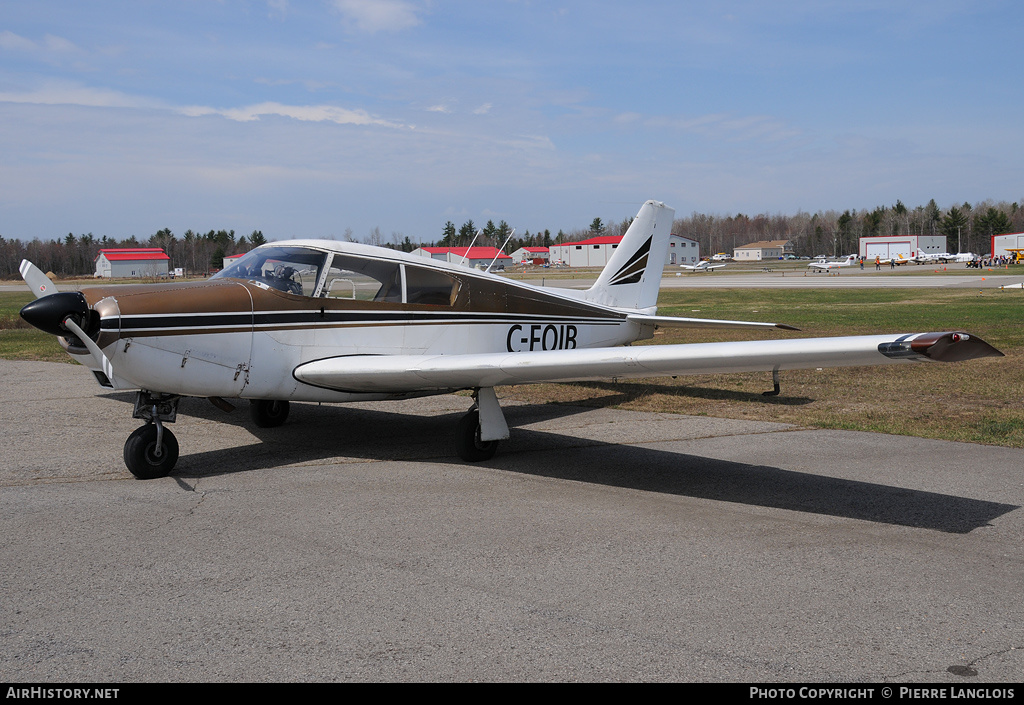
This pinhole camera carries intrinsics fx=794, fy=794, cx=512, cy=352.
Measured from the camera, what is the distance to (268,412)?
9.41 metres

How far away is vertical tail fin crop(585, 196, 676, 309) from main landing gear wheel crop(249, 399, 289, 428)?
458 cm

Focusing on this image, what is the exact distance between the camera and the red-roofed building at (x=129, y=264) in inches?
3734

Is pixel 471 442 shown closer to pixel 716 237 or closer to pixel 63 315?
pixel 63 315

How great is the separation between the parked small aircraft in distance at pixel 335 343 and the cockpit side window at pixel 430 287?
1 centimetres

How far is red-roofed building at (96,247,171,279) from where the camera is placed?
9484 centimetres

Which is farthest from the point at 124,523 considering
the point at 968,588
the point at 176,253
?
the point at 176,253

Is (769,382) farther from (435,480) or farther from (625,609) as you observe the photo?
(625,609)

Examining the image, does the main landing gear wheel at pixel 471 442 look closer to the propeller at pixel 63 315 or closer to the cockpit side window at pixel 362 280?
the cockpit side window at pixel 362 280

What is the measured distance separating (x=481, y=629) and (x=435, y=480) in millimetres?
3073

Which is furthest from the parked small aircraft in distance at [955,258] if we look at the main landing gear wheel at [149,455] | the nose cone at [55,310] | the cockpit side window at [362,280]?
the nose cone at [55,310]

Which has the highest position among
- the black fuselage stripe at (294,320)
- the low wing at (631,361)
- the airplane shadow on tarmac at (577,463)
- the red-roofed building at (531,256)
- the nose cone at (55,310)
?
the red-roofed building at (531,256)

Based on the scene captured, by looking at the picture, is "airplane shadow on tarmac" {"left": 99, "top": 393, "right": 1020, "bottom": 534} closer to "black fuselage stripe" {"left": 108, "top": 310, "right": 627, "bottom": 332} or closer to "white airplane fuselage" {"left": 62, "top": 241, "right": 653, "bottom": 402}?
"white airplane fuselage" {"left": 62, "top": 241, "right": 653, "bottom": 402}

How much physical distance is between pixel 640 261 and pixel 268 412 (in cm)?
559

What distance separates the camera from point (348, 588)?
14.5 feet
